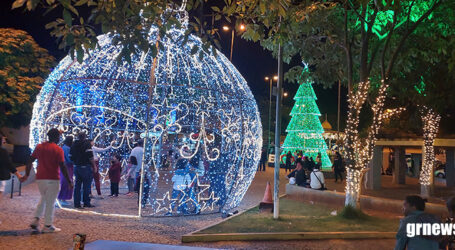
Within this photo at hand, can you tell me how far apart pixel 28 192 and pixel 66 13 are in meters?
9.33

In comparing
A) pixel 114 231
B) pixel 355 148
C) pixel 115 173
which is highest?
pixel 355 148

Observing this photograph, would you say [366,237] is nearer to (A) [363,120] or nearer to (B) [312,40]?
(B) [312,40]

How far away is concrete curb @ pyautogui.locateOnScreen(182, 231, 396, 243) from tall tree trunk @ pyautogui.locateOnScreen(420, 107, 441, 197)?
8073 millimetres

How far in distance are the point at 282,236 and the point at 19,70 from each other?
48.3 ft

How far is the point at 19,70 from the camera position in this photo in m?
17.7

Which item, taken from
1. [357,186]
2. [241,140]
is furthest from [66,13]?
[357,186]

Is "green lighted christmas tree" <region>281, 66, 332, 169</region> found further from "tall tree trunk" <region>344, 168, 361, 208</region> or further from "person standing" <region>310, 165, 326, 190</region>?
"tall tree trunk" <region>344, 168, 361, 208</region>

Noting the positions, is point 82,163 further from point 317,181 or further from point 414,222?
point 414,222

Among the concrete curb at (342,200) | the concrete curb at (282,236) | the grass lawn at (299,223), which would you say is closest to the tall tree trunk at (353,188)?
the grass lawn at (299,223)

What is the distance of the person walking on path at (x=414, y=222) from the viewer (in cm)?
367

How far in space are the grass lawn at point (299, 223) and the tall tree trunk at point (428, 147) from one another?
6.01m

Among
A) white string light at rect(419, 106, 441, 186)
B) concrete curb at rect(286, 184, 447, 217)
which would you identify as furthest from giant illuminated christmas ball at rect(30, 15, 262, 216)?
white string light at rect(419, 106, 441, 186)

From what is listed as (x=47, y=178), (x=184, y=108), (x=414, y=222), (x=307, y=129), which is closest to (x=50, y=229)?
(x=47, y=178)

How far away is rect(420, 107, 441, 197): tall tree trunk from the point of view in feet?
50.3
